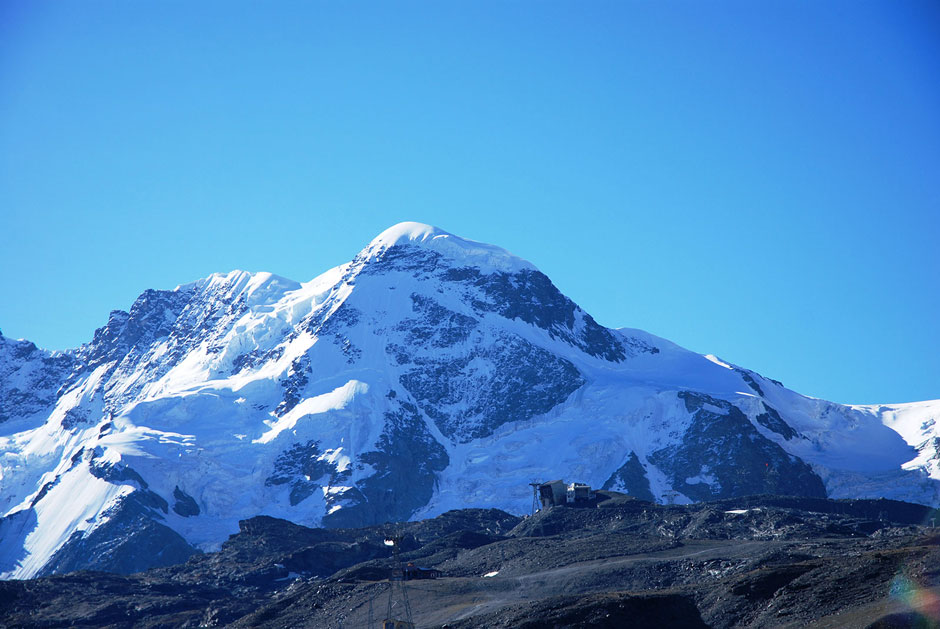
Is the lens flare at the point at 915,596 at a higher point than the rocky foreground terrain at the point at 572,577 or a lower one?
lower

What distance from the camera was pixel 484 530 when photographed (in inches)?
7662

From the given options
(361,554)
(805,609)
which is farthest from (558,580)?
(361,554)

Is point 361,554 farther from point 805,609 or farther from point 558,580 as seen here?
point 805,609

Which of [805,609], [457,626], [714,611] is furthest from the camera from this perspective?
[457,626]

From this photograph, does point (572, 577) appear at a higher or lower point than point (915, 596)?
higher

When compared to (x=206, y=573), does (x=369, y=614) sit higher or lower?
lower

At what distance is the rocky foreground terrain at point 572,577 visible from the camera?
100062mm

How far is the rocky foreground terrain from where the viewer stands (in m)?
100

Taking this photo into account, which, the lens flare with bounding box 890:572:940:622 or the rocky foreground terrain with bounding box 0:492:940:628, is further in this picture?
the rocky foreground terrain with bounding box 0:492:940:628

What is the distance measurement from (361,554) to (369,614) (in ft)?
161

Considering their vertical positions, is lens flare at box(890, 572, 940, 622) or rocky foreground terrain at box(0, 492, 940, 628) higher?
rocky foreground terrain at box(0, 492, 940, 628)

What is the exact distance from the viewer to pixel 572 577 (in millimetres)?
135250

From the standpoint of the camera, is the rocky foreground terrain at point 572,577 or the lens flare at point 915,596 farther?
the rocky foreground terrain at point 572,577

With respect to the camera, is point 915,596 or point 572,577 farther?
point 572,577
